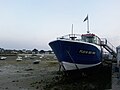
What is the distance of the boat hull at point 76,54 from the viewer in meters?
26.5

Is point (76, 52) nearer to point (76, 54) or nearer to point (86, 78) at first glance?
point (76, 54)

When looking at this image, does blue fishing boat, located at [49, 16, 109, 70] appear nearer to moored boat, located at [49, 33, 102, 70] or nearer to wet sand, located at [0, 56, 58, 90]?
moored boat, located at [49, 33, 102, 70]

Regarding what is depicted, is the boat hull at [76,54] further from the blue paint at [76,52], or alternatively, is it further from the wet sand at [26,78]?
the wet sand at [26,78]

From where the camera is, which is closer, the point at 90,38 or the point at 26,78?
the point at 90,38

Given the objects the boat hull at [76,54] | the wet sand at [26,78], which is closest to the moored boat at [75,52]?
the boat hull at [76,54]

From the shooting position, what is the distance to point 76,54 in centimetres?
2658

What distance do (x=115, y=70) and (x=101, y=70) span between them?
18.8ft

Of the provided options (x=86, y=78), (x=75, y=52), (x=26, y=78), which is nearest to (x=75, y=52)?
(x=75, y=52)

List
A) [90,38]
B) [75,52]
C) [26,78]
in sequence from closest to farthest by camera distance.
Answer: [75,52], [90,38], [26,78]

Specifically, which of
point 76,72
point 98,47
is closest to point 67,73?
point 76,72

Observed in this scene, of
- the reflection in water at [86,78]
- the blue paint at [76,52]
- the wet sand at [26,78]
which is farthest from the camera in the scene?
the blue paint at [76,52]

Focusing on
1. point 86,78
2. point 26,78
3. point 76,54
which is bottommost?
point 26,78

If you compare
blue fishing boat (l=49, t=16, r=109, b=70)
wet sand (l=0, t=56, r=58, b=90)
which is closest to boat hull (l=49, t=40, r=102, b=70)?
blue fishing boat (l=49, t=16, r=109, b=70)

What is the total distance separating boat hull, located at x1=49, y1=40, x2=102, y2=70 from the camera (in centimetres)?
2652
